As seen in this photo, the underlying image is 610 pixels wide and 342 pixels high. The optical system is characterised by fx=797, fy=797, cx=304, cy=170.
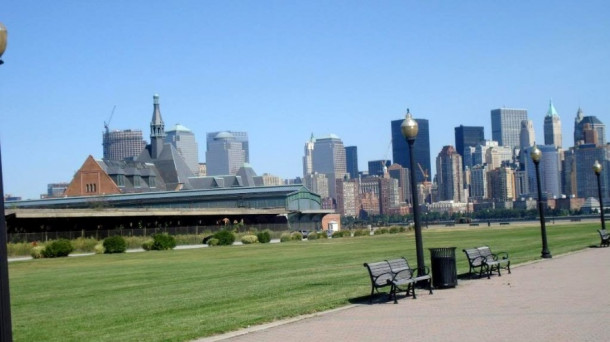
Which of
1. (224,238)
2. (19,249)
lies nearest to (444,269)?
(19,249)

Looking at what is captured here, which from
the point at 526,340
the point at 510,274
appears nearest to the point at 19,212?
the point at 510,274

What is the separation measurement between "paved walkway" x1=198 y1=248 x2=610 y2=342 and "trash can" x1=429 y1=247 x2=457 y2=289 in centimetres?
36

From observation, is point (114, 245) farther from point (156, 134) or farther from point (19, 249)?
point (156, 134)

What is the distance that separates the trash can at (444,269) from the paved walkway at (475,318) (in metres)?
0.36

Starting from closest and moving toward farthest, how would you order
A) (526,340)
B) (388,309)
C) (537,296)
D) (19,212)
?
(526,340), (388,309), (537,296), (19,212)

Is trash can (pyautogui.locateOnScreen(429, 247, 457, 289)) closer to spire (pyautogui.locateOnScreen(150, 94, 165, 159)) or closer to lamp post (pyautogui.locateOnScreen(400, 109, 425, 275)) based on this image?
lamp post (pyautogui.locateOnScreen(400, 109, 425, 275))

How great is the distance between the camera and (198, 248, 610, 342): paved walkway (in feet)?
43.8

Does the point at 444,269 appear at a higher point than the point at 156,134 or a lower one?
lower

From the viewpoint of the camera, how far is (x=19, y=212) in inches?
2470

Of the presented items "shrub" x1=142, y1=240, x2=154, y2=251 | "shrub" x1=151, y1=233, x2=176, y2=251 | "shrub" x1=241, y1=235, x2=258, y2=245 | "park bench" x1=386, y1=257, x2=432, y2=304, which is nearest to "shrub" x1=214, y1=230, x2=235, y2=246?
"shrub" x1=241, y1=235, x2=258, y2=245

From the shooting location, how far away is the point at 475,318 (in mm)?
15078

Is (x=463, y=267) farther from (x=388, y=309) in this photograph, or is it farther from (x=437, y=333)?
(x=437, y=333)

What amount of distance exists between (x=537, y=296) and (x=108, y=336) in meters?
9.61

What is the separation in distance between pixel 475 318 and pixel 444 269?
5471mm
